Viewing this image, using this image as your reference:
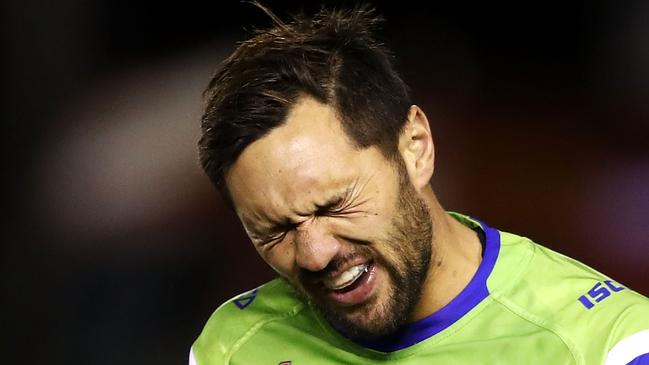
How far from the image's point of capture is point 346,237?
149 cm

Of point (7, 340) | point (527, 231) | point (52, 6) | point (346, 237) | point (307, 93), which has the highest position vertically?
point (52, 6)

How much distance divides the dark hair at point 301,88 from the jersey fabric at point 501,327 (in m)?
0.27

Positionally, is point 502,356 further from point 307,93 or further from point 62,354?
point 62,354

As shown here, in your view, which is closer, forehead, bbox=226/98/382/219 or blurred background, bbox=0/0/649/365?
forehead, bbox=226/98/382/219

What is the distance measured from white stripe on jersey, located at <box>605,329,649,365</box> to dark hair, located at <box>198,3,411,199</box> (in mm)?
424

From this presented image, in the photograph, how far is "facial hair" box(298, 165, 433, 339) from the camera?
4.99 ft

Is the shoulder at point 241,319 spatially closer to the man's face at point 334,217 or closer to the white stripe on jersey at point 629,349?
the man's face at point 334,217

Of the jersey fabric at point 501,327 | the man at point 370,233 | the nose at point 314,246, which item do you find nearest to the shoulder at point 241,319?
the jersey fabric at point 501,327

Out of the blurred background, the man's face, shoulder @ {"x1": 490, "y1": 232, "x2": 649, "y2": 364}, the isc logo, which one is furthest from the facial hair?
the blurred background

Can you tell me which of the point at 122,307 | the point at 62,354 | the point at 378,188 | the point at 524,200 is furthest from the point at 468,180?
the point at 378,188

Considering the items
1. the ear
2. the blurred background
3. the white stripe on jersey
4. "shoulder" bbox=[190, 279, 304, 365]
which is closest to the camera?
the white stripe on jersey

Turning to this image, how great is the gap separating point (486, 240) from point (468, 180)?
3.89 feet

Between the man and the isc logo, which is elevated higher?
the man

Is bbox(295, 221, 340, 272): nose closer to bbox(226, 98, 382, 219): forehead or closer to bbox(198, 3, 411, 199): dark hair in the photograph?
bbox(226, 98, 382, 219): forehead
